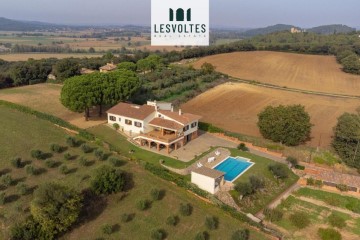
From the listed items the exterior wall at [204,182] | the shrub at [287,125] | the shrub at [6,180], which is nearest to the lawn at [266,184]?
the exterior wall at [204,182]

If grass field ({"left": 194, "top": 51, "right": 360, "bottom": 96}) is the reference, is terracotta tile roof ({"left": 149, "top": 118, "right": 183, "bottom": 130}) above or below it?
below

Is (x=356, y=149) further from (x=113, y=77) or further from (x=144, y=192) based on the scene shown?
(x=113, y=77)

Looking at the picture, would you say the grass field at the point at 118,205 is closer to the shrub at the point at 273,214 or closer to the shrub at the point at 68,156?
the shrub at the point at 68,156

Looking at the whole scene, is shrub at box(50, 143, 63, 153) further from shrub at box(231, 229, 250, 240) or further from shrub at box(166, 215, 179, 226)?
shrub at box(231, 229, 250, 240)

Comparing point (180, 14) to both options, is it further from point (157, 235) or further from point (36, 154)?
point (36, 154)

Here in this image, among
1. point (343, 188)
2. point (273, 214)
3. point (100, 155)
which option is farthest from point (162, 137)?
point (343, 188)

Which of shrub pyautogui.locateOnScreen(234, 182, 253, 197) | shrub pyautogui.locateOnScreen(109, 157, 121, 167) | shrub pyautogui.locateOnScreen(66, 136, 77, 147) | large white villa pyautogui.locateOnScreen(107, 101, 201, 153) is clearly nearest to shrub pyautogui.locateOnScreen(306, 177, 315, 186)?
shrub pyautogui.locateOnScreen(234, 182, 253, 197)
